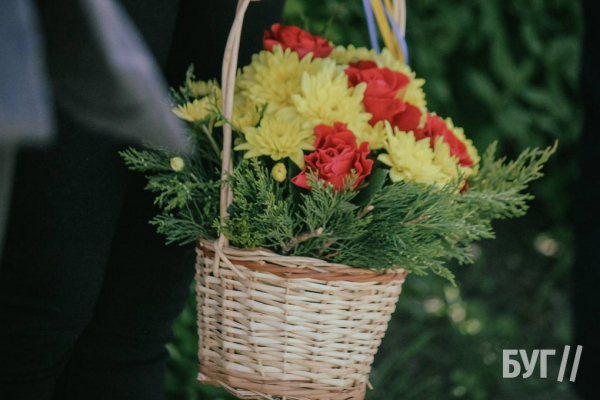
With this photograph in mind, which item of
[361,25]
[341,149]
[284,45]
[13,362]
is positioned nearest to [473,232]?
[341,149]

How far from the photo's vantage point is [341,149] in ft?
3.07

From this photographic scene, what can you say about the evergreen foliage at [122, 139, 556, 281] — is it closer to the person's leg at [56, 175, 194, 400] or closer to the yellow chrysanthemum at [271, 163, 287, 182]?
the yellow chrysanthemum at [271, 163, 287, 182]

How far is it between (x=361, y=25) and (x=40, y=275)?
1431 mm

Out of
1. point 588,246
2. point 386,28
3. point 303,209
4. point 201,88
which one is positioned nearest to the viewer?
point 303,209

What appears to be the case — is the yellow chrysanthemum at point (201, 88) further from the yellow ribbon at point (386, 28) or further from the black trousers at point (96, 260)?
the yellow ribbon at point (386, 28)

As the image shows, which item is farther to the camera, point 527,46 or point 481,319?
point 481,319

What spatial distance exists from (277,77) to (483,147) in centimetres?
136

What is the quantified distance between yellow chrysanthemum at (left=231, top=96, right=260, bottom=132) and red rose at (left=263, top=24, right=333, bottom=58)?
0.37ft

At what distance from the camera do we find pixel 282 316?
0.95 metres

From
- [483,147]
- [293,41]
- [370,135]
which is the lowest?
[370,135]

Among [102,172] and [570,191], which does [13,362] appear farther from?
[570,191]

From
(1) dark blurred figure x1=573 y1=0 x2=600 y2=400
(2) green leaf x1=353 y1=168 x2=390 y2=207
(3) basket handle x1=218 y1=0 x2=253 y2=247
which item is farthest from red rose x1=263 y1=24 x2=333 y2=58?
(1) dark blurred figure x1=573 y1=0 x2=600 y2=400
